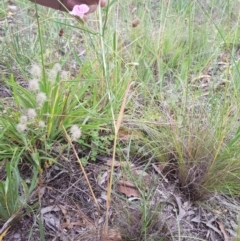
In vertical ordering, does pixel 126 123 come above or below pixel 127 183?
above

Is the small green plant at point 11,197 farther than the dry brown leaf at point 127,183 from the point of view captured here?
No

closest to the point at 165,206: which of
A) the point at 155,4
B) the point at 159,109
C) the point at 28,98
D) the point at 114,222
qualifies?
the point at 114,222

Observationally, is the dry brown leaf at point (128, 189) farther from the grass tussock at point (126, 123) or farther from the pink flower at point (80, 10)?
the pink flower at point (80, 10)

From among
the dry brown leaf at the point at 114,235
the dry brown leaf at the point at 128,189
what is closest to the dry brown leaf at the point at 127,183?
the dry brown leaf at the point at 128,189

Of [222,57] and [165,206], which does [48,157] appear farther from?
[222,57]

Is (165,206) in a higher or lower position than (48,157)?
lower

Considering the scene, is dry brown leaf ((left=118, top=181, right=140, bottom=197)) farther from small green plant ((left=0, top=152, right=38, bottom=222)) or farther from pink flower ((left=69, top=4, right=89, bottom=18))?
pink flower ((left=69, top=4, right=89, bottom=18))

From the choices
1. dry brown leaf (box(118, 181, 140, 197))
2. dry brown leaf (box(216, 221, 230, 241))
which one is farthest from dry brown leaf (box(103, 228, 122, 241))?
dry brown leaf (box(216, 221, 230, 241))

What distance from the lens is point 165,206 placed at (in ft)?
4.05

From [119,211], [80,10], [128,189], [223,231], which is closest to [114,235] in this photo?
[119,211]

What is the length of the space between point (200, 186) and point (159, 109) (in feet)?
1.21

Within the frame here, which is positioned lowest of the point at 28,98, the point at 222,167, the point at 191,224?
the point at 191,224

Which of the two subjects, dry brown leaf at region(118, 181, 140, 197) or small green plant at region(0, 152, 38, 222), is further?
dry brown leaf at region(118, 181, 140, 197)

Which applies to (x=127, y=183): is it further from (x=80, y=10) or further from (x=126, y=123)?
(x=80, y=10)
